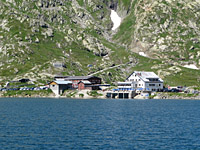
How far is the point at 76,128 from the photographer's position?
89312 mm

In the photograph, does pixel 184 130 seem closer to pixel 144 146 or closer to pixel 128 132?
pixel 128 132

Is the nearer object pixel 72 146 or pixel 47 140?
pixel 72 146

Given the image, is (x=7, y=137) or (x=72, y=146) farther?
(x=7, y=137)

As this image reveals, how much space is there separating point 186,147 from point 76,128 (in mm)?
32137

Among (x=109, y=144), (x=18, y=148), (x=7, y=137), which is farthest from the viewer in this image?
(x=7, y=137)

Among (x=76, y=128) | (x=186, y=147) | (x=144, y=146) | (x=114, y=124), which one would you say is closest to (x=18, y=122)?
(x=76, y=128)

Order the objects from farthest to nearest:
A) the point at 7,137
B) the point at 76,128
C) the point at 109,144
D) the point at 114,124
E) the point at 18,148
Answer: the point at 114,124 → the point at 76,128 → the point at 7,137 → the point at 109,144 → the point at 18,148

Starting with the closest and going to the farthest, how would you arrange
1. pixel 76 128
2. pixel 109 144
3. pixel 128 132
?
pixel 109 144, pixel 128 132, pixel 76 128

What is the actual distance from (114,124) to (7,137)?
1293 inches

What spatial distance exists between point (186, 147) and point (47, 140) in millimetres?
28445

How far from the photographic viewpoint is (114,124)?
97.6 metres

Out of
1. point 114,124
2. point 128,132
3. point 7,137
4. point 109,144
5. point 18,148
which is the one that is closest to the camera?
point 18,148

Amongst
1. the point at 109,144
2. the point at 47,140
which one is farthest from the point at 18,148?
the point at 109,144

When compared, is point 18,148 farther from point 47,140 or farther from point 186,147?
point 186,147
